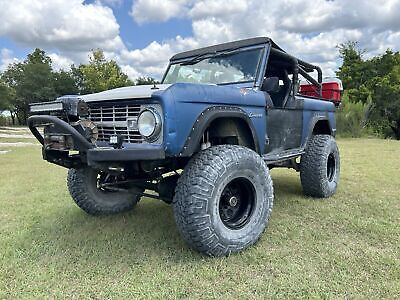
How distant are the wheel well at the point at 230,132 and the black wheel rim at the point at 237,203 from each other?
44 cm

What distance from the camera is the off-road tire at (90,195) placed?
3896 mm

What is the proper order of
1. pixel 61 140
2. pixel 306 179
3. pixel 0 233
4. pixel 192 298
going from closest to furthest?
pixel 192 298 < pixel 61 140 < pixel 0 233 < pixel 306 179

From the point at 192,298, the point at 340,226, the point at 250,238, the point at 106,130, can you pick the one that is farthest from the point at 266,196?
the point at 106,130

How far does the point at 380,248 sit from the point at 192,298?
5.75 feet

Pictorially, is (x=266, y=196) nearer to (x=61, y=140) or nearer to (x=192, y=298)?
(x=192, y=298)

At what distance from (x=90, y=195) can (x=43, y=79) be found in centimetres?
4937

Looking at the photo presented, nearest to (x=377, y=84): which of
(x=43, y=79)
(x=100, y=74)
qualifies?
(x=100, y=74)

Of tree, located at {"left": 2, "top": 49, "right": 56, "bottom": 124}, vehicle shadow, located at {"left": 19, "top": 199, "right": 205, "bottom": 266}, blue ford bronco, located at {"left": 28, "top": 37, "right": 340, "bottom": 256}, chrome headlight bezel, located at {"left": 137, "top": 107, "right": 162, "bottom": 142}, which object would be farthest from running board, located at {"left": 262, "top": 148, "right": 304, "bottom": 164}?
tree, located at {"left": 2, "top": 49, "right": 56, "bottom": 124}

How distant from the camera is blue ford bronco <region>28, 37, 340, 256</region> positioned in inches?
104

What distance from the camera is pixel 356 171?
6.95m

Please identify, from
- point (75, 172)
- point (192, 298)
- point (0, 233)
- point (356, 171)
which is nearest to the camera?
point (192, 298)

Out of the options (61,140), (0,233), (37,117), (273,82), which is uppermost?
(273,82)

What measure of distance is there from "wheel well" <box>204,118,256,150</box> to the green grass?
3.02ft

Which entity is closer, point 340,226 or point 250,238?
point 250,238
